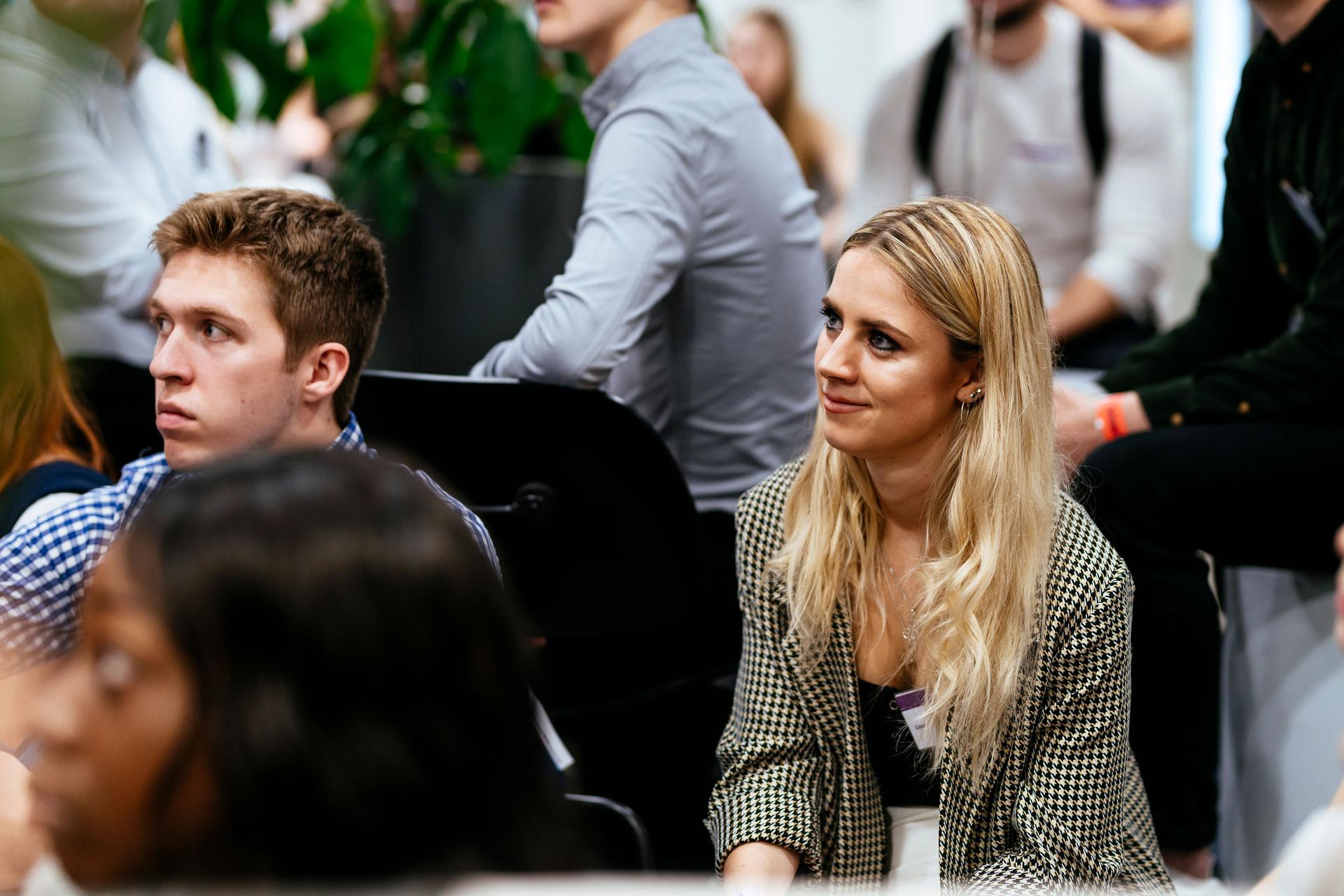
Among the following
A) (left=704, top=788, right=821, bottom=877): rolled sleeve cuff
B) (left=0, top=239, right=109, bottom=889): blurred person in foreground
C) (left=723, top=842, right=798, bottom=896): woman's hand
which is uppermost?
(left=0, top=239, right=109, bottom=889): blurred person in foreground

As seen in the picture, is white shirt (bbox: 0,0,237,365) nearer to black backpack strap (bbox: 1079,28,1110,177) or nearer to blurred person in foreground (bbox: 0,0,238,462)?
blurred person in foreground (bbox: 0,0,238,462)

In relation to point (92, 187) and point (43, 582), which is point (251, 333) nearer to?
point (43, 582)

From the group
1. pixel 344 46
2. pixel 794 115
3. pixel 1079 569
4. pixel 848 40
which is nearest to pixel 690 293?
pixel 1079 569

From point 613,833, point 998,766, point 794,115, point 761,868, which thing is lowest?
point 613,833

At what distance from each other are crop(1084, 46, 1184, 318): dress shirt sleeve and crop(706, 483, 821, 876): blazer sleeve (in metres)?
1.82

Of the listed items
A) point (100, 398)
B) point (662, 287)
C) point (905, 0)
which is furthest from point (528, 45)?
point (905, 0)

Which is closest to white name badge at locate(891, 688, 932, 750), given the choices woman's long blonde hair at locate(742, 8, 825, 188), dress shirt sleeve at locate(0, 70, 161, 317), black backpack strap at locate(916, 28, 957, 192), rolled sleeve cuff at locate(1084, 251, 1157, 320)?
dress shirt sleeve at locate(0, 70, 161, 317)

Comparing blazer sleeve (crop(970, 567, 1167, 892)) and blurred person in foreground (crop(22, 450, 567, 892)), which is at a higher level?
blurred person in foreground (crop(22, 450, 567, 892))

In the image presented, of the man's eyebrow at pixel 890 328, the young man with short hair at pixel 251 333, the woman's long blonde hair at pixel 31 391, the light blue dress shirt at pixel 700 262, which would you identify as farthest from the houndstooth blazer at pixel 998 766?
the woman's long blonde hair at pixel 31 391

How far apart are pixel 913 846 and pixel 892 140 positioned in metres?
2.07

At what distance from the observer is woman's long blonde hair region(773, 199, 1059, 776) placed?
4.55 ft

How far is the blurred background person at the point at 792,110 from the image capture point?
14.8 ft

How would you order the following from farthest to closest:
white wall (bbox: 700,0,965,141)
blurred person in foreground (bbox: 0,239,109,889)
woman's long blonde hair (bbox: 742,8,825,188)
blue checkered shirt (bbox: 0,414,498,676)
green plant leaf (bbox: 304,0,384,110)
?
white wall (bbox: 700,0,965,141) → woman's long blonde hair (bbox: 742,8,825,188) → green plant leaf (bbox: 304,0,384,110) → blurred person in foreground (bbox: 0,239,109,889) → blue checkered shirt (bbox: 0,414,498,676)

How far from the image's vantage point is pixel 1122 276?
10.0ft
